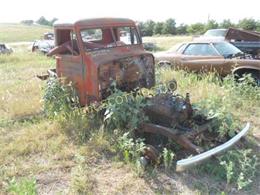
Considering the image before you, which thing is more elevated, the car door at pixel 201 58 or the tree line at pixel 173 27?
the car door at pixel 201 58

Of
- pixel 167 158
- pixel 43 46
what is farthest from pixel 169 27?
pixel 167 158

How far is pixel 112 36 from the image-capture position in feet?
22.2

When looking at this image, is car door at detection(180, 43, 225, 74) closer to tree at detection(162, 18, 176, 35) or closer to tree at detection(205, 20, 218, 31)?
tree at detection(205, 20, 218, 31)

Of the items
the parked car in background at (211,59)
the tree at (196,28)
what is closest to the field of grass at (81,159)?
the parked car in background at (211,59)

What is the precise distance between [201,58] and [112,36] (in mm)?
3616

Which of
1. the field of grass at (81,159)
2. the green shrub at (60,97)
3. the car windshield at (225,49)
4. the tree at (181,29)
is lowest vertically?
the tree at (181,29)

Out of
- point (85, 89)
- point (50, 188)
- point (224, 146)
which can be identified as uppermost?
point (85, 89)

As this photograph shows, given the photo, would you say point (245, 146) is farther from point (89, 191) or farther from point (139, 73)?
point (89, 191)

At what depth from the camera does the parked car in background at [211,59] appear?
8516 millimetres

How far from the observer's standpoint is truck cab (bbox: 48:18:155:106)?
19.3 ft

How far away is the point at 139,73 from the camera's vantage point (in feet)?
20.6

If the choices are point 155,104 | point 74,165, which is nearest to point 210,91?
point 155,104

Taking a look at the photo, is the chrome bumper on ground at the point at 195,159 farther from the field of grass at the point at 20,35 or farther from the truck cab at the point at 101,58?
the field of grass at the point at 20,35

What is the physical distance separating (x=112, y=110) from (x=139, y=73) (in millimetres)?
1191
